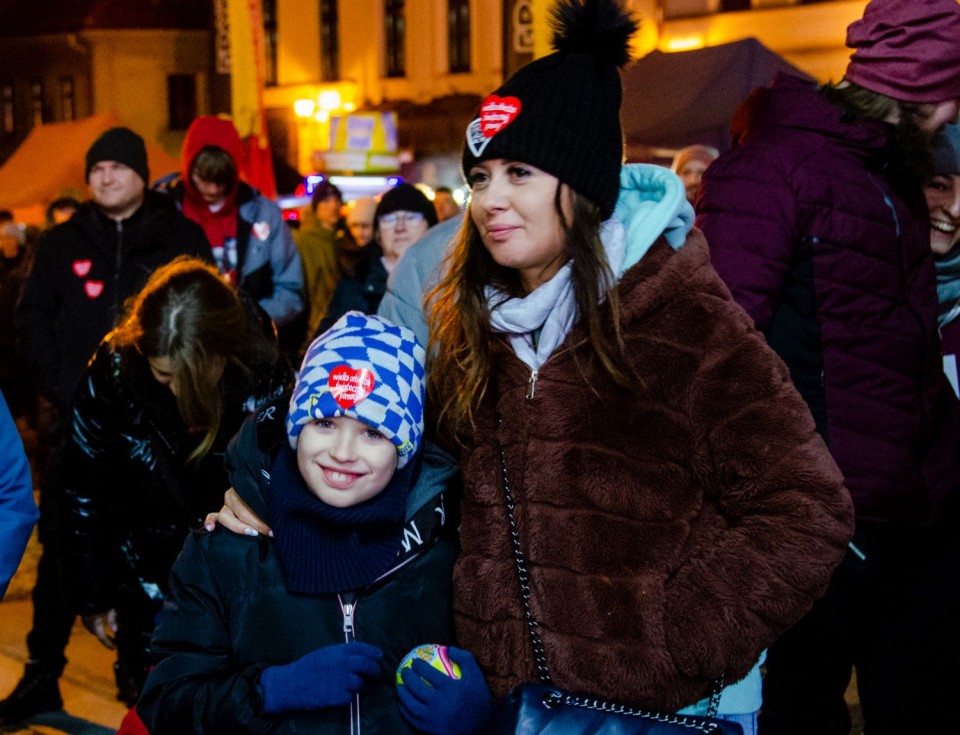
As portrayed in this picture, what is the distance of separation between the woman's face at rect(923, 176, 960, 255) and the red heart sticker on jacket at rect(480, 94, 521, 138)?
5.75 feet

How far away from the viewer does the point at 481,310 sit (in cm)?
234

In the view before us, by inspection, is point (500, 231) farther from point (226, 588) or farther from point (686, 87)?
point (686, 87)

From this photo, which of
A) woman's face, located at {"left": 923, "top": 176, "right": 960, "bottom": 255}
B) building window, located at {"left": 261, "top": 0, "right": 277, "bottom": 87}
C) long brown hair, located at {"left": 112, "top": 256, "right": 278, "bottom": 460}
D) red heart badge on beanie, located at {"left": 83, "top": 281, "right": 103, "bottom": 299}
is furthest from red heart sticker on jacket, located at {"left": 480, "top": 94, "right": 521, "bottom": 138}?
building window, located at {"left": 261, "top": 0, "right": 277, "bottom": 87}

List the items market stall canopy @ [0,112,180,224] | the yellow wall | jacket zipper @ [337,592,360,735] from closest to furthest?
jacket zipper @ [337,592,360,735] → market stall canopy @ [0,112,180,224] → the yellow wall

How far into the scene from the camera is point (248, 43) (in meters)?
22.0

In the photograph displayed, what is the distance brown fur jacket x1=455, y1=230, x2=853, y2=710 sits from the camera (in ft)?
6.66

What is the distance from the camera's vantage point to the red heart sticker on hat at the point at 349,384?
238 cm

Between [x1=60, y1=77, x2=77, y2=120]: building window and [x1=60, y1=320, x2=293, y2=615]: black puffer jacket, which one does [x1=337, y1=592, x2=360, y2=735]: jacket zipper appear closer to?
[x1=60, y1=320, x2=293, y2=615]: black puffer jacket

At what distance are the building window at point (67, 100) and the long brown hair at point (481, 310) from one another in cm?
3963

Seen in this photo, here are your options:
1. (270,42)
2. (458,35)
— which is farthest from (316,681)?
(270,42)

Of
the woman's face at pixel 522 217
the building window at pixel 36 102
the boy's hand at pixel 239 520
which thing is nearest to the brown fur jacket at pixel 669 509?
the woman's face at pixel 522 217

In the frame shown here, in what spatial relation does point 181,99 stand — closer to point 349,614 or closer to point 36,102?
point 36,102

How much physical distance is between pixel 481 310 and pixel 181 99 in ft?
117

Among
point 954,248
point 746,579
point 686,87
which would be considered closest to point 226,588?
point 746,579
